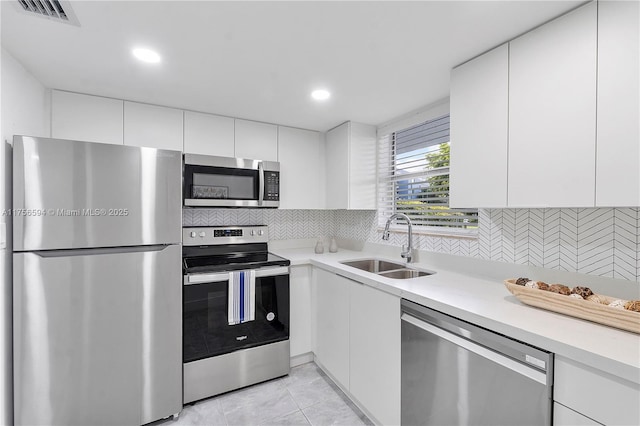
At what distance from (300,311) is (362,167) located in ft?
4.54

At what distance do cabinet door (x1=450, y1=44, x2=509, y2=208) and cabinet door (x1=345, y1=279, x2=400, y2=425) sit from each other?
28.3 inches

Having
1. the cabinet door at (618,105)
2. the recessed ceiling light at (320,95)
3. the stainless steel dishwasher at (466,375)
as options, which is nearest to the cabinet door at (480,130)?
the cabinet door at (618,105)

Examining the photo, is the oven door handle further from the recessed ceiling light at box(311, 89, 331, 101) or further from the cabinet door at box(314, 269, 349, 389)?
the recessed ceiling light at box(311, 89, 331, 101)

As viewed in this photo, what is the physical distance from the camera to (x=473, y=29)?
4.24 feet

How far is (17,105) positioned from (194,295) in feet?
4.71

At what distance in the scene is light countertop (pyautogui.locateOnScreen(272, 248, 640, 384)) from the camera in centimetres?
85

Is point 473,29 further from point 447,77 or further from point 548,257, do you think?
point 548,257

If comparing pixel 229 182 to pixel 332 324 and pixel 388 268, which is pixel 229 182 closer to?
pixel 332 324

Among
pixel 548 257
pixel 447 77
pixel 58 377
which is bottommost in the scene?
pixel 58 377

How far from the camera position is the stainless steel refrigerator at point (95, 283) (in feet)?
4.93

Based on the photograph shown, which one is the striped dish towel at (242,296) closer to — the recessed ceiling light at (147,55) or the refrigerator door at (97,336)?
the refrigerator door at (97,336)

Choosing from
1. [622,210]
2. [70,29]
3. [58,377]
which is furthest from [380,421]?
[70,29]

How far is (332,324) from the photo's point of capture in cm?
219

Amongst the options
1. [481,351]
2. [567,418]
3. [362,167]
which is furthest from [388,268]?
[567,418]
